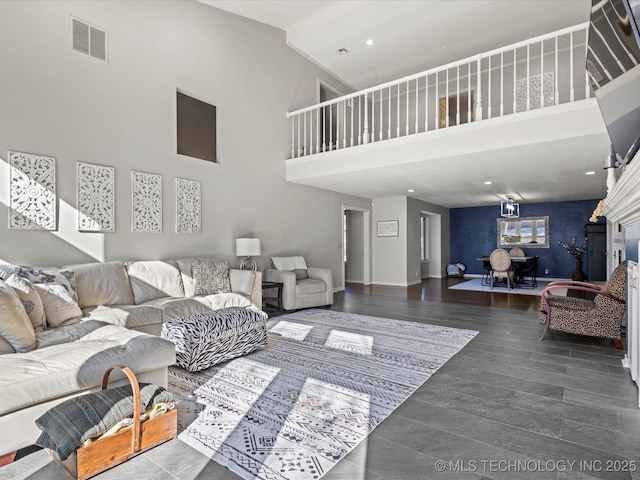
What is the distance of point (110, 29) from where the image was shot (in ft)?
14.1

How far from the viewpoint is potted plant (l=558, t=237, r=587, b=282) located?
9055 millimetres

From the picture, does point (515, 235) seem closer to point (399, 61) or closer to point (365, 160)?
point (399, 61)

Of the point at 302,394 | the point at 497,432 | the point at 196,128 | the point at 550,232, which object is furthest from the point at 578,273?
the point at 196,128

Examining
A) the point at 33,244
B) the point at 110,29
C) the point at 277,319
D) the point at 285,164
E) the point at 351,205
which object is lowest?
the point at 277,319

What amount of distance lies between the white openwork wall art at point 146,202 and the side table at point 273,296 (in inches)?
70.2

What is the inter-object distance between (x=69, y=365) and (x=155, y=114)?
146 inches

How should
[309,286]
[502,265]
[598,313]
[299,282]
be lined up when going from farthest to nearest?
[502,265] → [299,282] → [309,286] → [598,313]

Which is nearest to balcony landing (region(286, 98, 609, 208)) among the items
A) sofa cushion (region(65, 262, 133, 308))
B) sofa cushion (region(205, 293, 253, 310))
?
sofa cushion (region(205, 293, 253, 310))

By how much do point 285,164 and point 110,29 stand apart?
326cm

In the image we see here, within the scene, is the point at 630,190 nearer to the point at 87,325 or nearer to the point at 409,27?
the point at 87,325

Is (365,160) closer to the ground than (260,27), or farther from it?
closer to the ground

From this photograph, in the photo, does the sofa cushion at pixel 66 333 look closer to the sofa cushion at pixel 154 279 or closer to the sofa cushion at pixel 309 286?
the sofa cushion at pixel 154 279

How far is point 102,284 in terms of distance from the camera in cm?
381

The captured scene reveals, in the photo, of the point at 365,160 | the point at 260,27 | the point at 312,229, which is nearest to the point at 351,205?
the point at 312,229
